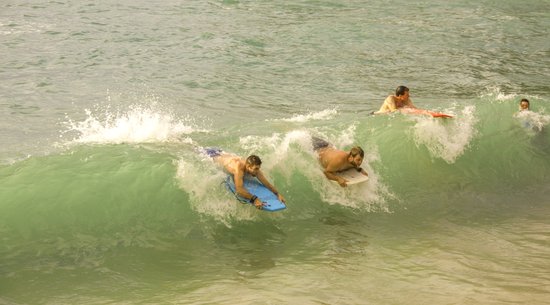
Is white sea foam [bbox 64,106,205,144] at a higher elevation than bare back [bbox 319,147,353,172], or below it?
below

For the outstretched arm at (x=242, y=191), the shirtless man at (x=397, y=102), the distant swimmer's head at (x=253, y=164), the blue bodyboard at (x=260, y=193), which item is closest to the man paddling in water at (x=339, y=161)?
the blue bodyboard at (x=260, y=193)

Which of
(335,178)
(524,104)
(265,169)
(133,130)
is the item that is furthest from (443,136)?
(133,130)

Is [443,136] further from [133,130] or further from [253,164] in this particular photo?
[133,130]

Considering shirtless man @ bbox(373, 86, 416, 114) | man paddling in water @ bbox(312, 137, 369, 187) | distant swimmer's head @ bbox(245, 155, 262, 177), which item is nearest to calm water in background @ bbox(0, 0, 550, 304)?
man paddling in water @ bbox(312, 137, 369, 187)

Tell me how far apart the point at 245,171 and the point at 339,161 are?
5.33 feet

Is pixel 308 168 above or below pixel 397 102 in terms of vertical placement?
below

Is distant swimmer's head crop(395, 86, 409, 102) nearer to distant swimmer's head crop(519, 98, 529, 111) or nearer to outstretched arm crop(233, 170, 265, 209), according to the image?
distant swimmer's head crop(519, 98, 529, 111)

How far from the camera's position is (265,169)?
462 inches

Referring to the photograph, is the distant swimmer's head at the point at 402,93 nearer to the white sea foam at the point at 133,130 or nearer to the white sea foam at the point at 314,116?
the white sea foam at the point at 314,116

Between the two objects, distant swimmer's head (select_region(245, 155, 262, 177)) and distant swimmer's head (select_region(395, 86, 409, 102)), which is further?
distant swimmer's head (select_region(395, 86, 409, 102))

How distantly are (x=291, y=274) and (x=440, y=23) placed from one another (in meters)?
19.9

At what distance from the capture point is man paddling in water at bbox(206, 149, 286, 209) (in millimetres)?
10070

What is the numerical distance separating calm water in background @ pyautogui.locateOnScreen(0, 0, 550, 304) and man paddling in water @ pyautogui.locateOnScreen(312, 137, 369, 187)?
304 millimetres

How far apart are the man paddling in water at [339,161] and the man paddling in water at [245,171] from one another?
3.54ft
